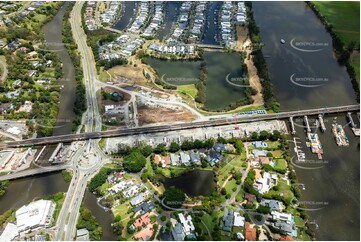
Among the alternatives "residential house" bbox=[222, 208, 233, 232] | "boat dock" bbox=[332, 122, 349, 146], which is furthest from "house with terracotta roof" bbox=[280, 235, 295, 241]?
→ "boat dock" bbox=[332, 122, 349, 146]

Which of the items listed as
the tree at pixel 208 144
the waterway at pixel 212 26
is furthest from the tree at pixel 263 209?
the waterway at pixel 212 26

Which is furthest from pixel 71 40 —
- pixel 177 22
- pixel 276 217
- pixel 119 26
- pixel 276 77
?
pixel 276 217

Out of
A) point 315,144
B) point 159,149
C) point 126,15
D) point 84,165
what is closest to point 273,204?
point 315,144

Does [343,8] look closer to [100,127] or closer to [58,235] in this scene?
[100,127]

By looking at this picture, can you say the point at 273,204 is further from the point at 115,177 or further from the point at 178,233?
the point at 115,177

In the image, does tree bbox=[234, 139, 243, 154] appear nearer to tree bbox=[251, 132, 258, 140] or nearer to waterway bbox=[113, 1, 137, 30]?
tree bbox=[251, 132, 258, 140]
